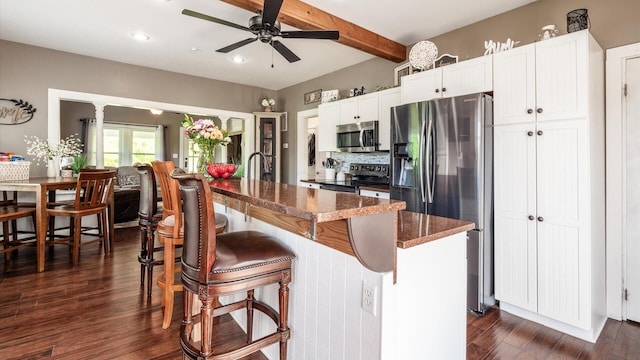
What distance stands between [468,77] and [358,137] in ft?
5.35

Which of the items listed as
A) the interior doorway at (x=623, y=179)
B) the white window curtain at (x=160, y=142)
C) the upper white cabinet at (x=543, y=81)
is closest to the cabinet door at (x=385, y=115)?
the upper white cabinet at (x=543, y=81)

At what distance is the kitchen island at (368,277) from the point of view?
1058 millimetres

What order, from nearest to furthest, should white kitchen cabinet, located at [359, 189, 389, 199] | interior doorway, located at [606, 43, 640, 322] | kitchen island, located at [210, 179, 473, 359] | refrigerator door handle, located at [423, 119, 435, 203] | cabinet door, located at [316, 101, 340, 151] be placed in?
kitchen island, located at [210, 179, 473, 359], interior doorway, located at [606, 43, 640, 322], refrigerator door handle, located at [423, 119, 435, 203], white kitchen cabinet, located at [359, 189, 389, 199], cabinet door, located at [316, 101, 340, 151]

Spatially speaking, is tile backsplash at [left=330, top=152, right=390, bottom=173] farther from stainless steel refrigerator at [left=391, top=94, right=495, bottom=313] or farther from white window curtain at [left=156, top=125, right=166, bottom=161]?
white window curtain at [left=156, top=125, right=166, bottom=161]

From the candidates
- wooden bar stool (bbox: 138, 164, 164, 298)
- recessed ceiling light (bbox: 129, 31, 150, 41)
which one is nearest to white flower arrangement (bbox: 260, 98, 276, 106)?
Result: recessed ceiling light (bbox: 129, 31, 150, 41)

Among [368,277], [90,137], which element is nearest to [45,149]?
[90,137]

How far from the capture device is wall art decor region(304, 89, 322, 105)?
5.20 m

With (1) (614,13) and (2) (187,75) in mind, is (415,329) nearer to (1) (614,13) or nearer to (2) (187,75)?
(1) (614,13)

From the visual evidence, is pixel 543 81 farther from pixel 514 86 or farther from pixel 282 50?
pixel 282 50

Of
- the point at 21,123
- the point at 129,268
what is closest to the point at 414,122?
the point at 129,268

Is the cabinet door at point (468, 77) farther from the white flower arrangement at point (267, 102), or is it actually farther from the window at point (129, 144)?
the window at point (129, 144)

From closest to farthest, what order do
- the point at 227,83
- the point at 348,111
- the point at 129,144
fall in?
the point at 348,111 → the point at 227,83 → the point at 129,144

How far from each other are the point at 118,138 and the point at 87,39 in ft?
17.2

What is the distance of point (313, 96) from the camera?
5316mm
